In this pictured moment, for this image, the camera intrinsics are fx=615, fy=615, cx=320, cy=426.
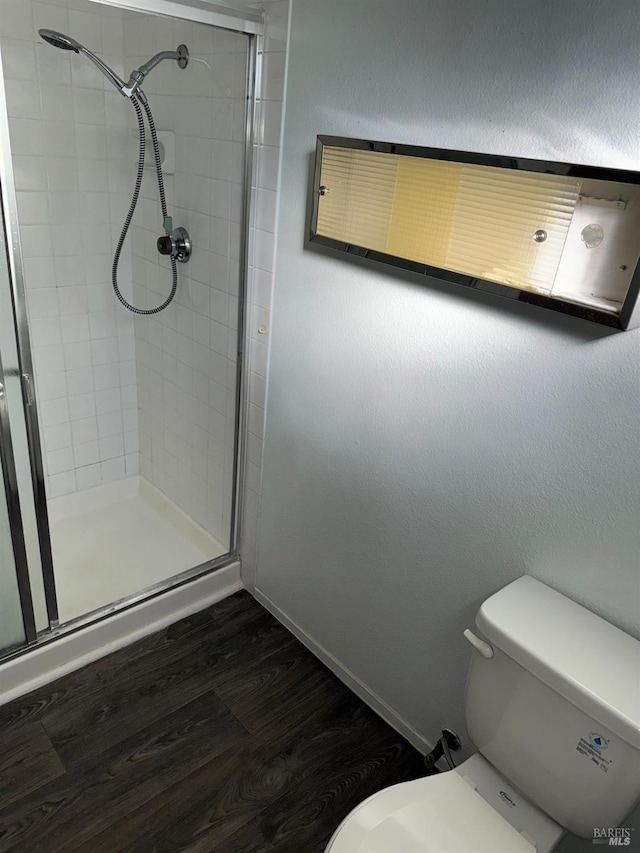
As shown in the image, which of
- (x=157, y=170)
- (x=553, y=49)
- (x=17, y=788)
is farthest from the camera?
(x=157, y=170)

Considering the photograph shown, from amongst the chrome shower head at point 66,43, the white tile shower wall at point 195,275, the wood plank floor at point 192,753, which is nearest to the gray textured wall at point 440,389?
the wood plank floor at point 192,753

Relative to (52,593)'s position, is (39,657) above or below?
below

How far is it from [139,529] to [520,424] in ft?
6.29

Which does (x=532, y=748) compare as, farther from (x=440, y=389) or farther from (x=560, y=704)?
(x=440, y=389)

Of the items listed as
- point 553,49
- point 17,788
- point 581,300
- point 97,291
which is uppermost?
point 553,49

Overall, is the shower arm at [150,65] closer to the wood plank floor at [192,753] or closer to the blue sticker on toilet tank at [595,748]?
the wood plank floor at [192,753]

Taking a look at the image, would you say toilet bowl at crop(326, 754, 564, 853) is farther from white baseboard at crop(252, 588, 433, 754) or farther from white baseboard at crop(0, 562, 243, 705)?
white baseboard at crop(0, 562, 243, 705)

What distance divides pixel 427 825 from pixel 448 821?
0.05 m

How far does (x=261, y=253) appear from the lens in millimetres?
1956

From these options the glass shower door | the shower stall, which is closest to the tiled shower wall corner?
the shower stall

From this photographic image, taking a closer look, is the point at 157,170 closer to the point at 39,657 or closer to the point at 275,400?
the point at 275,400

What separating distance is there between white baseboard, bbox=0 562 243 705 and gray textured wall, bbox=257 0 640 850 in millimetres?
439

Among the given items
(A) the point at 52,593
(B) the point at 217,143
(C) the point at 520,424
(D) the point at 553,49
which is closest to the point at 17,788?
(A) the point at 52,593

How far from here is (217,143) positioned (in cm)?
204
